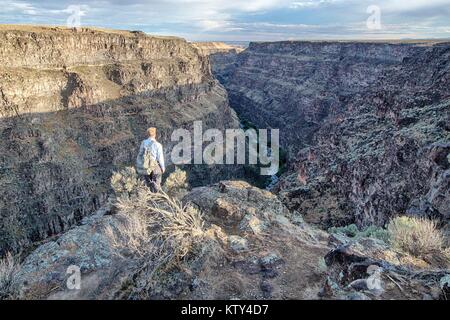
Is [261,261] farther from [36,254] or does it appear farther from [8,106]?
[8,106]

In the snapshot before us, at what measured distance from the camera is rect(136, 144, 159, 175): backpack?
11.6m

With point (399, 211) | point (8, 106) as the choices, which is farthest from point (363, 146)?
point (8, 106)

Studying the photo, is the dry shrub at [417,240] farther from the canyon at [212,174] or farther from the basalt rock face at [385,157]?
the basalt rock face at [385,157]

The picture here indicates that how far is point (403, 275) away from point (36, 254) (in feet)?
30.9

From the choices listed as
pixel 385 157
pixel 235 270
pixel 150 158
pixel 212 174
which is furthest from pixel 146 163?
pixel 212 174

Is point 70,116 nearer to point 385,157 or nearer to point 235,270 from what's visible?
point 385,157

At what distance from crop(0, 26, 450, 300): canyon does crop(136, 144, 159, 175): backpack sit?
0.50 m

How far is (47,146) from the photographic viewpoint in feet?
147

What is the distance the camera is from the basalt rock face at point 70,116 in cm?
4109

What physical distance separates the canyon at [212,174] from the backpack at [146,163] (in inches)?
19.7

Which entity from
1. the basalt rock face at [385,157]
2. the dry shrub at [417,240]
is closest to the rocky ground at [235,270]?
the dry shrub at [417,240]

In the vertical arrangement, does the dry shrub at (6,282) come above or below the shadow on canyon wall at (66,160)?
above

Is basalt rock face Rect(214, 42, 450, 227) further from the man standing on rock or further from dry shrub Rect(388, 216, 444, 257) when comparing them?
the man standing on rock

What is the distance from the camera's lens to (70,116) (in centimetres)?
5131
